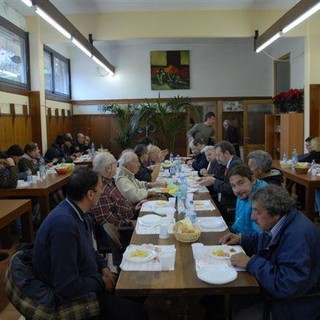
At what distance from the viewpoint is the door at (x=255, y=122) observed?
1162cm

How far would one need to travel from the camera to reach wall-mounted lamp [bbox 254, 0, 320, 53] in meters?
5.23

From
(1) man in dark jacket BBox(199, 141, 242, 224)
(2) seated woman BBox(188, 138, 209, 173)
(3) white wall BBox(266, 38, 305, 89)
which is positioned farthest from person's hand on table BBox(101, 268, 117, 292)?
(3) white wall BBox(266, 38, 305, 89)

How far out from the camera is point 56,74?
10789 mm

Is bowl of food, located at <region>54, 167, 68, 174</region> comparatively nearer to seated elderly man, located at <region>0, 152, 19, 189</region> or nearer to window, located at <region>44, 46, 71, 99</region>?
seated elderly man, located at <region>0, 152, 19, 189</region>

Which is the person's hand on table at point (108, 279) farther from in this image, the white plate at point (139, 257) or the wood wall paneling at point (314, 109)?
the wood wall paneling at point (314, 109)

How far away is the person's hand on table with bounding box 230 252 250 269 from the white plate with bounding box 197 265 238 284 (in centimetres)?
5

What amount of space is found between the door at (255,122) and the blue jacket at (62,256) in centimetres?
993

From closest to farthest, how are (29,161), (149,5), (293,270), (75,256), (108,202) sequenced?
(293,270) < (75,256) < (108,202) < (29,161) < (149,5)

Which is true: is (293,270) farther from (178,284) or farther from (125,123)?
(125,123)

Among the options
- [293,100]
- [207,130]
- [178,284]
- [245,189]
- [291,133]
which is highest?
[293,100]

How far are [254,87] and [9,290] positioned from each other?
10828mm

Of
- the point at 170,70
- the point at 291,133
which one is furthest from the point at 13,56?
the point at 291,133

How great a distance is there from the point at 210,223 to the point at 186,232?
427 mm

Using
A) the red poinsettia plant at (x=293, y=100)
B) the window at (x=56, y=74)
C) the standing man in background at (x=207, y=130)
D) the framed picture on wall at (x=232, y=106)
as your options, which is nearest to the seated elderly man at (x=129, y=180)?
the standing man in background at (x=207, y=130)
